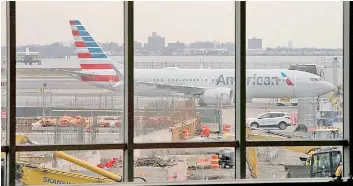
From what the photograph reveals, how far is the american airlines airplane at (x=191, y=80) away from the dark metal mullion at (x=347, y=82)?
0.62 ft

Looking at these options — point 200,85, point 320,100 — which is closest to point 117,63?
point 200,85

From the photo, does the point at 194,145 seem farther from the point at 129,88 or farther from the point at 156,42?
the point at 156,42

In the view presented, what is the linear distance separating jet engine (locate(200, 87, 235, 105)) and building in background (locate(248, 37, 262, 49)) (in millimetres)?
535

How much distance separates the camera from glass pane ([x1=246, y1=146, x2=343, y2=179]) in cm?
849

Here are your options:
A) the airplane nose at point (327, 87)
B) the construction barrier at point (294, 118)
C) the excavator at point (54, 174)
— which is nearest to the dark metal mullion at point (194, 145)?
the excavator at point (54, 174)

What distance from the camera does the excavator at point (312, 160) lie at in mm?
8500

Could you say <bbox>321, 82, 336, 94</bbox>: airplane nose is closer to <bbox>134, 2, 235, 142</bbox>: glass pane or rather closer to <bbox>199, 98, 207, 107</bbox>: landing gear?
<bbox>134, 2, 235, 142</bbox>: glass pane

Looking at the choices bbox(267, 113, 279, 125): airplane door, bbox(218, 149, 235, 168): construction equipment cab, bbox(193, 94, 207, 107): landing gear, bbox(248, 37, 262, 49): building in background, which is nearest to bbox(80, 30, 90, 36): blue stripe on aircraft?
bbox(193, 94, 207, 107): landing gear

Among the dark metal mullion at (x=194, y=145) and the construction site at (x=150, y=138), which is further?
the dark metal mullion at (x=194, y=145)

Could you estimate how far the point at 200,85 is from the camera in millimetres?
8516

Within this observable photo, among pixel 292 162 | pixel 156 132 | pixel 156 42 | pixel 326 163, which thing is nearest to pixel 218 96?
pixel 156 132

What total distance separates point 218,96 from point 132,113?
0.97 m

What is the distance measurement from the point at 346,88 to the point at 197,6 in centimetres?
189

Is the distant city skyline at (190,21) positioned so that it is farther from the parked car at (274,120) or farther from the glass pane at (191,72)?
the parked car at (274,120)
